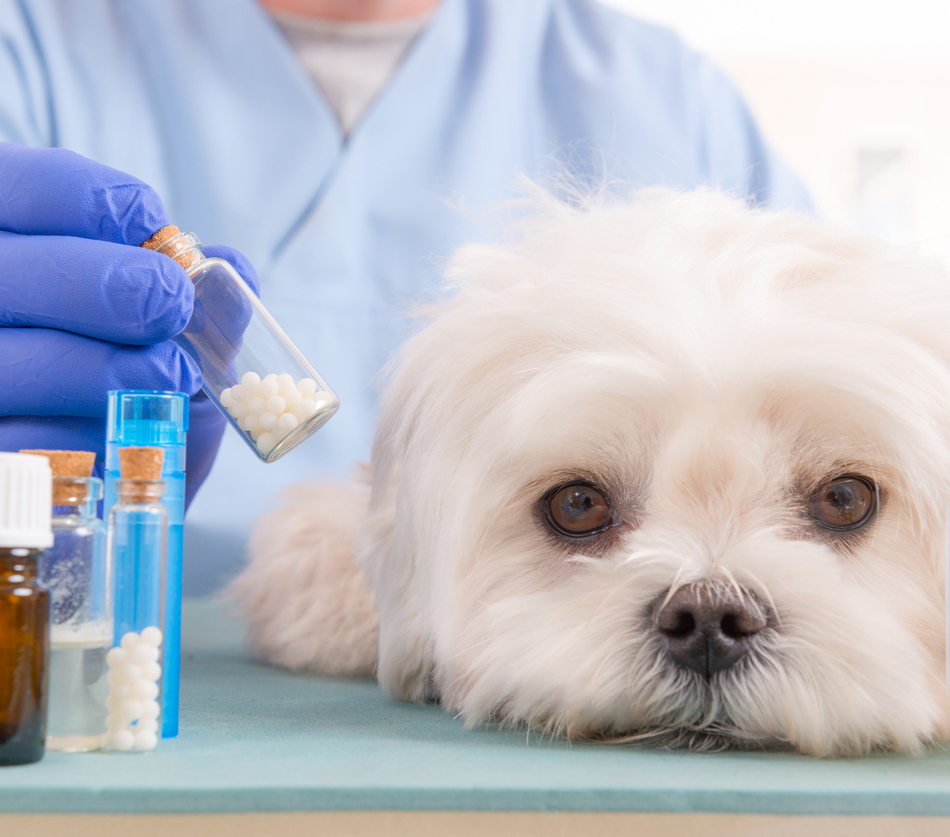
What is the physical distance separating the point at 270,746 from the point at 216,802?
0.16 meters

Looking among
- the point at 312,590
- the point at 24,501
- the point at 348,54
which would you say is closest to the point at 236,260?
the point at 312,590

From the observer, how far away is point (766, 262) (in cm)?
83

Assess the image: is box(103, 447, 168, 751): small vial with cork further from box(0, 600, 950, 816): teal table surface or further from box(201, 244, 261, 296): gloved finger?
box(201, 244, 261, 296): gloved finger

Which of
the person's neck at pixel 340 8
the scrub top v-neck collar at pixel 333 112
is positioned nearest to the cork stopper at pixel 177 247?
the scrub top v-neck collar at pixel 333 112

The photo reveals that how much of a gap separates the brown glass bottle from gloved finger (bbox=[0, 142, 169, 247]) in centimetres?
43

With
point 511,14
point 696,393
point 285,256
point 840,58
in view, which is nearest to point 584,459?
point 696,393

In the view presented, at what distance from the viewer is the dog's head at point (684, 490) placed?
27.5 inches

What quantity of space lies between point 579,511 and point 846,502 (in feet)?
0.75

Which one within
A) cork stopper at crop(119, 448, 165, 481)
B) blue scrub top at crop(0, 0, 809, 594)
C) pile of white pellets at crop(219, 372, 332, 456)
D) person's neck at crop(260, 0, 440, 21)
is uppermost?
person's neck at crop(260, 0, 440, 21)

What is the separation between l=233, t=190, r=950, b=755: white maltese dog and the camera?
698mm

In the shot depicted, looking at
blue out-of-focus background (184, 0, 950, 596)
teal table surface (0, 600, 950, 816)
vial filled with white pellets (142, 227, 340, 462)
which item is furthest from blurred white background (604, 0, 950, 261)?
teal table surface (0, 600, 950, 816)

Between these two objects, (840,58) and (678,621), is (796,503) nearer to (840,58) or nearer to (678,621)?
(678,621)

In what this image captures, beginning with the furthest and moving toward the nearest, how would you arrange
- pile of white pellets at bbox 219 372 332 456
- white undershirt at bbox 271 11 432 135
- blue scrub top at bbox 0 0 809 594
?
white undershirt at bbox 271 11 432 135 → blue scrub top at bbox 0 0 809 594 → pile of white pellets at bbox 219 372 332 456

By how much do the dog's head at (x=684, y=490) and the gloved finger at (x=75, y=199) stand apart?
0.30 m
